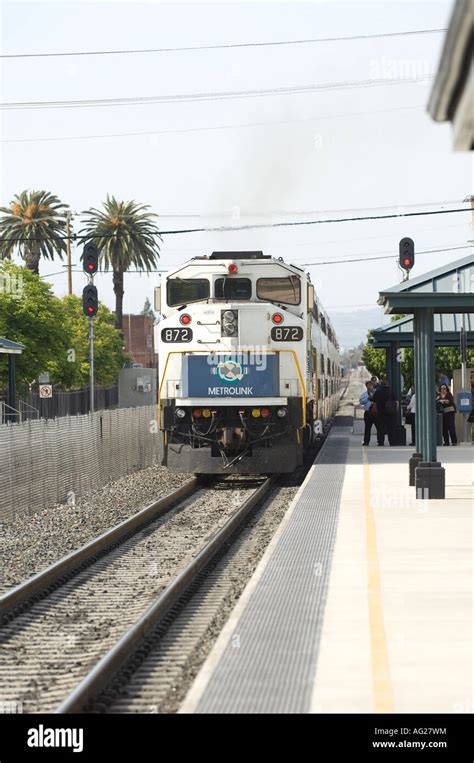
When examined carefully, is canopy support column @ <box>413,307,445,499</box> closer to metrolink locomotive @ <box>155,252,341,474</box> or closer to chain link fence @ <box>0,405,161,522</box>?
metrolink locomotive @ <box>155,252,341,474</box>

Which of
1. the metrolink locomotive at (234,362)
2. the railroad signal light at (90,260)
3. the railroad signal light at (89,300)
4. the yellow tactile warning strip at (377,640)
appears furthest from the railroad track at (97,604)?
the railroad signal light at (90,260)

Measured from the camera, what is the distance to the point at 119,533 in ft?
50.4

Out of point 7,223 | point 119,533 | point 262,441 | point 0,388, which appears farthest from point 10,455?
point 7,223

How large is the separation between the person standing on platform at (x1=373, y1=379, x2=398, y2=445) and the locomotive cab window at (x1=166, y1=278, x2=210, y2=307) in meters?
9.12

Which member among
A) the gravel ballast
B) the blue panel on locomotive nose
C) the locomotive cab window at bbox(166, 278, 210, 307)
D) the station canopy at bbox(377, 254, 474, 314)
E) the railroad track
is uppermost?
the locomotive cab window at bbox(166, 278, 210, 307)

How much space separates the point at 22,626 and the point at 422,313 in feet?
30.5

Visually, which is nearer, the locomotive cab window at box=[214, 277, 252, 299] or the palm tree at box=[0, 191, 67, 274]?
the locomotive cab window at box=[214, 277, 252, 299]

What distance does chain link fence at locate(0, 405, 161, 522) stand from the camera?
1698cm

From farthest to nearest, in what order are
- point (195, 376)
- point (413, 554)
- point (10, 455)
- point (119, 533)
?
1. point (195, 376)
2. point (10, 455)
3. point (119, 533)
4. point (413, 554)

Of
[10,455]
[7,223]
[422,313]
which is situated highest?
[7,223]

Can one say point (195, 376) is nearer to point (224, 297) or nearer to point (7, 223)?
point (224, 297)

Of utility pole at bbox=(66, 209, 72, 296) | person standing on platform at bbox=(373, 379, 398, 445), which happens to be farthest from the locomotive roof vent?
utility pole at bbox=(66, 209, 72, 296)

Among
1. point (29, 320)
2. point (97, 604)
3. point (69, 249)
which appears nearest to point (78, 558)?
point (97, 604)

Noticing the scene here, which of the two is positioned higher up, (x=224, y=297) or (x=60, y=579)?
(x=224, y=297)
